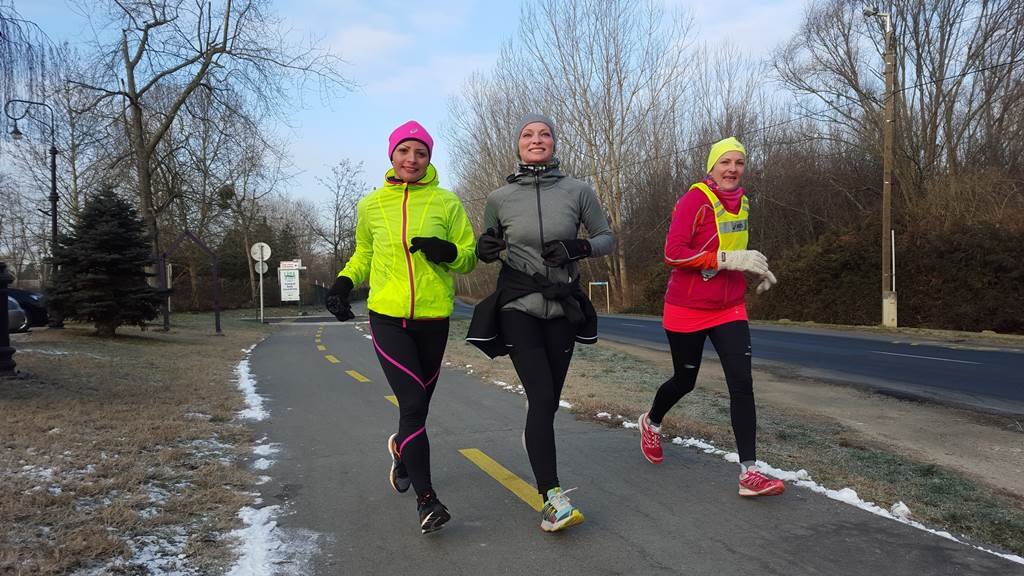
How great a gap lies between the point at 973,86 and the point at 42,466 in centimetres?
2788

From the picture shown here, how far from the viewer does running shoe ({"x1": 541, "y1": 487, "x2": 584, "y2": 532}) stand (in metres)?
3.11

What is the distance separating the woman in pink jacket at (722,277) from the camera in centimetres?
369

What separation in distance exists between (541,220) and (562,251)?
261 mm

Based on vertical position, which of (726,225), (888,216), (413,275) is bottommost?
(413,275)

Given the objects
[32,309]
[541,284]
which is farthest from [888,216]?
[32,309]

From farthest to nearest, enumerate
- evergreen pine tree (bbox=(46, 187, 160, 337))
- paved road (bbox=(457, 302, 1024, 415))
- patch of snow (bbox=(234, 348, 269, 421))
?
evergreen pine tree (bbox=(46, 187, 160, 337)) → paved road (bbox=(457, 302, 1024, 415)) → patch of snow (bbox=(234, 348, 269, 421))

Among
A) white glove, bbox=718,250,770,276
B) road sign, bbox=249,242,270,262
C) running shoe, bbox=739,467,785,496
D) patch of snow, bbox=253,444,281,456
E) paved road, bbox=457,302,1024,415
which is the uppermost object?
road sign, bbox=249,242,270,262

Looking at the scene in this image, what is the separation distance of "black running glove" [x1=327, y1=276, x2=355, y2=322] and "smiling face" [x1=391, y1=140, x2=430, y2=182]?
0.65 metres

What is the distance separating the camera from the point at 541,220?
332 centimetres

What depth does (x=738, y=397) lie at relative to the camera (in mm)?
3721

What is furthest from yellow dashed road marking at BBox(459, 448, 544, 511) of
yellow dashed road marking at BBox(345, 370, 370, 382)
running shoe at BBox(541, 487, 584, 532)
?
yellow dashed road marking at BBox(345, 370, 370, 382)

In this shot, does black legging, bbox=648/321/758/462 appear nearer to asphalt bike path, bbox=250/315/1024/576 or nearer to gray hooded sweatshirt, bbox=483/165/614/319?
asphalt bike path, bbox=250/315/1024/576

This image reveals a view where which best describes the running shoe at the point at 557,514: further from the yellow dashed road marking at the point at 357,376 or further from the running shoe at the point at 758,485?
the yellow dashed road marking at the point at 357,376

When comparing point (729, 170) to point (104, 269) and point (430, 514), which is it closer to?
point (430, 514)
